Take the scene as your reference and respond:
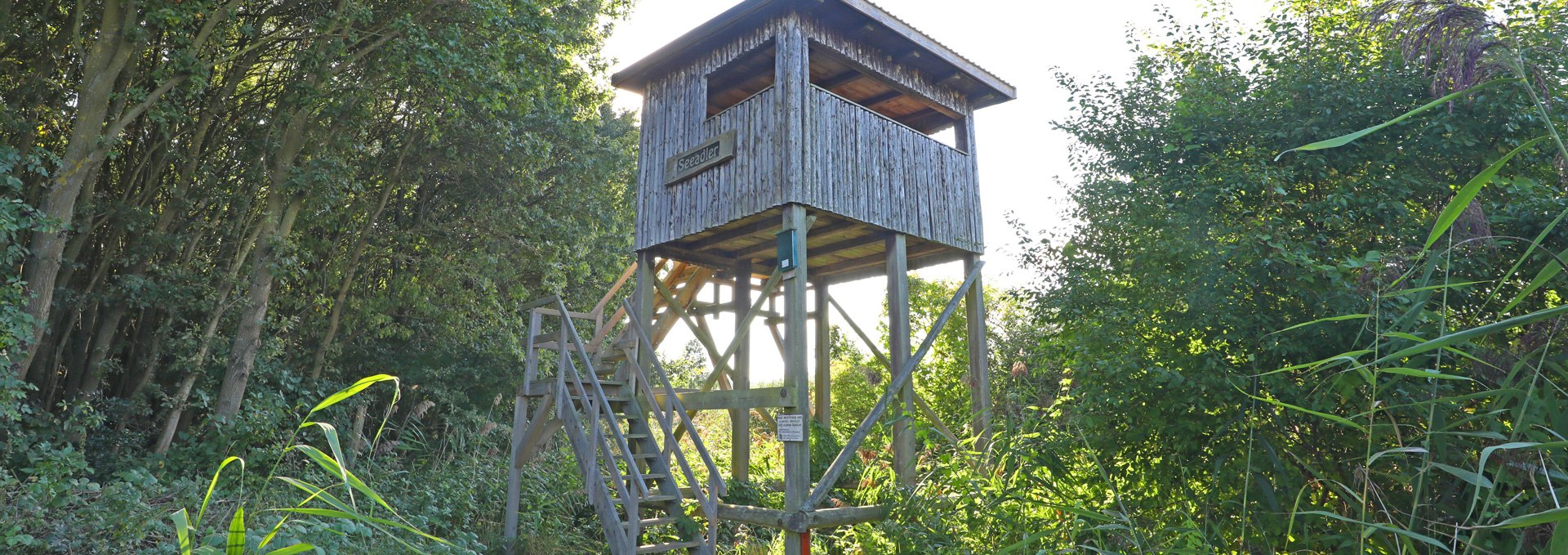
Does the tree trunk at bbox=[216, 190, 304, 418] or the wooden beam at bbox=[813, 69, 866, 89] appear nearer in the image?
the wooden beam at bbox=[813, 69, 866, 89]

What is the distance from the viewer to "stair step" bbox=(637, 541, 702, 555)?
23.8 feet

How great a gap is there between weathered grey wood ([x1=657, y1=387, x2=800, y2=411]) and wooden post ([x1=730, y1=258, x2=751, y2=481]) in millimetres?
1265

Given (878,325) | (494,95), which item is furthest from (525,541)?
(878,325)

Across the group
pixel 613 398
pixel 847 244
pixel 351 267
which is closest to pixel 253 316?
pixel 351 267

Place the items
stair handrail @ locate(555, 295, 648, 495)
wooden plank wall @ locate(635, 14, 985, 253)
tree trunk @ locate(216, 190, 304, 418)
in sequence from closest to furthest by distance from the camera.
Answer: stair handrail @ locate(555, 295, 648, 495), wooden plank wall @ locate(635, 14, 985, 253), tree trunk @ locate(216, 190, 304, 418)

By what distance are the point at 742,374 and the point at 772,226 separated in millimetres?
2696

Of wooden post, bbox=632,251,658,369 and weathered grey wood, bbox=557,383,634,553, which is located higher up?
wooden post, bbox=632,251,658,369

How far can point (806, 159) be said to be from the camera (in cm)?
816

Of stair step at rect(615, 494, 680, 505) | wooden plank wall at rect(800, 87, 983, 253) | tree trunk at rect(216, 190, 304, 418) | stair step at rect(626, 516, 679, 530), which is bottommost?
stair step at rect(626, 516, 679, 530)

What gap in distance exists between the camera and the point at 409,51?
895cm

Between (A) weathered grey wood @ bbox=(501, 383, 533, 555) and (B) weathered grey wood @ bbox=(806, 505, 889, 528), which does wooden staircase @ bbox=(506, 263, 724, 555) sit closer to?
(A) weathered grey wood @ bbox=(501, 383, 533, 555)

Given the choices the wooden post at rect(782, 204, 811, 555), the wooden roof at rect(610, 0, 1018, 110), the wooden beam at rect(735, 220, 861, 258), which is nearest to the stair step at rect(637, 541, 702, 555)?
the wooden post at rect(782, 204, 811, 555)

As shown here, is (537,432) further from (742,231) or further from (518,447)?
(742,231)

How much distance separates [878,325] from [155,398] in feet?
34.7
